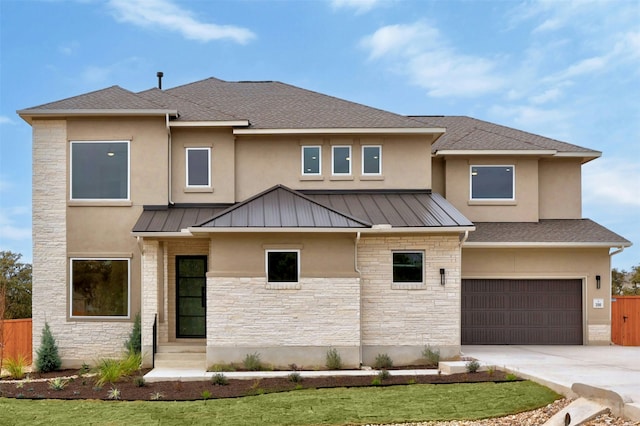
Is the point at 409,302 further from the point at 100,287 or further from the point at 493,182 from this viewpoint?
the point at 100,287

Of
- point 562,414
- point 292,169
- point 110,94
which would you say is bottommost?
point 562,414

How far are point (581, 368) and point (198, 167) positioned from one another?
10.9 m

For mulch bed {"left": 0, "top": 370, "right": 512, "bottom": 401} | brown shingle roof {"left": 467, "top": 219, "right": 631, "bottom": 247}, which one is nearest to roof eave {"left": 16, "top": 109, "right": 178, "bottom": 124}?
mulch bed {"left": 0, "top": 370, "right": 512, "bottom": 401}

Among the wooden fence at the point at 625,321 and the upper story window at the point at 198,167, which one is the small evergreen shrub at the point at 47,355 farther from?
the wooden fence at the point at 625,321

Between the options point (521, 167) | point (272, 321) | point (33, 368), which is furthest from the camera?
point (521, 167)

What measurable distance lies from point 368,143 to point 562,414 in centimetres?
951

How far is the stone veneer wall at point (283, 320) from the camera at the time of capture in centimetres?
1273

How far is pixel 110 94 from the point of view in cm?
1591

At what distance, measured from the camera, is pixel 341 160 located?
16.0m

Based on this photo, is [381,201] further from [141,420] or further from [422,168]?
[141,420]

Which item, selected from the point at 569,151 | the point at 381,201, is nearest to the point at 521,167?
the point at 569,151

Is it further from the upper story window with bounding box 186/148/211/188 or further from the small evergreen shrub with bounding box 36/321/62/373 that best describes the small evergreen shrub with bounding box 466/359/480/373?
the small evergreen shrub with bounding box 36/321/62/373

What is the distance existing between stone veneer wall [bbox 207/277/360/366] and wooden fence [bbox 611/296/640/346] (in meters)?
9.85

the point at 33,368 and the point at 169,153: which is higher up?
the point at 169,153
